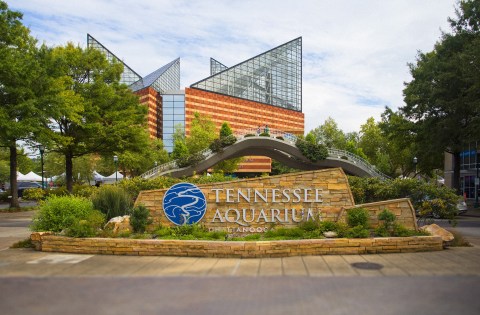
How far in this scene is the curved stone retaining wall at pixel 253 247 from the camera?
948cm

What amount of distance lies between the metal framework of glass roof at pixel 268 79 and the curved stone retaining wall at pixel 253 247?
317 feet

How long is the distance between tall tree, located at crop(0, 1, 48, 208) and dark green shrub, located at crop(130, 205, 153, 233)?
49.2 feet

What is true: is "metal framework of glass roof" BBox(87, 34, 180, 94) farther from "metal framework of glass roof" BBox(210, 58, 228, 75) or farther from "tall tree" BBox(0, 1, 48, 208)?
"tall tree" BBox(0, 1, 48, 208)

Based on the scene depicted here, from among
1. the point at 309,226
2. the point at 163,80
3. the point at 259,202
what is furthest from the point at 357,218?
the point at 163,80

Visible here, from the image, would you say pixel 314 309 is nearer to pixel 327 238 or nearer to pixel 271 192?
pixel 327 238

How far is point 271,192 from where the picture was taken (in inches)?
478

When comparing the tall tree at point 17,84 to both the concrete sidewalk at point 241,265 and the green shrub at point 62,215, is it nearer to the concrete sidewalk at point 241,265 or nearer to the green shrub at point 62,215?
the green shrub at point 62,215

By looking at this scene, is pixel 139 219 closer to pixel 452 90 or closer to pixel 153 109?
pixel 452 90

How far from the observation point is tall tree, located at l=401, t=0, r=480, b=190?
24.6 m

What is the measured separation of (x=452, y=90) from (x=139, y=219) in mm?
25019

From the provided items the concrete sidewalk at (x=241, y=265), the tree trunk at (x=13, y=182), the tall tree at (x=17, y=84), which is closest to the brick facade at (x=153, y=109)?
the tree trunk at (x=13, y=182)

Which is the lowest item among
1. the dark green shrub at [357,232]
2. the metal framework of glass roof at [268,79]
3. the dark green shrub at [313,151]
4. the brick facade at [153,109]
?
the dark green shrub at [357,232]

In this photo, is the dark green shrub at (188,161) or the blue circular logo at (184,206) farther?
the dark green shrub at (188,161)

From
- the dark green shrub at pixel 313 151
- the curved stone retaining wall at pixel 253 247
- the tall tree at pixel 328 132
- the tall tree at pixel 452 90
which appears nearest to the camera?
the curved stone retaining wall at pixel 253 247
